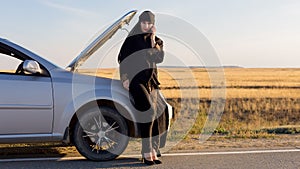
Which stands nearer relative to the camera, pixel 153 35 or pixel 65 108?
pixel 65 108

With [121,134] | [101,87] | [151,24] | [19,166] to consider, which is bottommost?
[19,166]

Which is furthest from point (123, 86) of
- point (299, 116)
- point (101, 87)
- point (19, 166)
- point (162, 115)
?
point (299, 116)

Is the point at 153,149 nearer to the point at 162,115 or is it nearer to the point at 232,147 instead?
the point at 162,115

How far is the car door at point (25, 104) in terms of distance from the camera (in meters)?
5.58

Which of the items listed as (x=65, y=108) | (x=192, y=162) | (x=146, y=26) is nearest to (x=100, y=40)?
(x=146, y=26)

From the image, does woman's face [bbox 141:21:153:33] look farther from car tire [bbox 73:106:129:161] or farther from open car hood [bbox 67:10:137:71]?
car tire [bbox 73:106:129:161]

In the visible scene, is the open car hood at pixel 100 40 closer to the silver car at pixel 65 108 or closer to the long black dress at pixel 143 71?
the silver car at pixel 65 108

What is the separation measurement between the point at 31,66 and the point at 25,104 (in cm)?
48

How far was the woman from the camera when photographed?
19.0 feet

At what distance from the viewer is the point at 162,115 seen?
6113mm

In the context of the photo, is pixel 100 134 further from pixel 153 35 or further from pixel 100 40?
pixel 153 35

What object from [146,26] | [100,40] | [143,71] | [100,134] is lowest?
[100,134]

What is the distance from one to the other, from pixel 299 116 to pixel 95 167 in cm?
1149

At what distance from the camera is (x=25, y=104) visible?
559 cm
